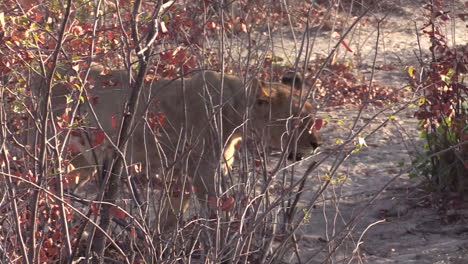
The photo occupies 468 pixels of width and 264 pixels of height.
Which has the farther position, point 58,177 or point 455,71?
point 455,71

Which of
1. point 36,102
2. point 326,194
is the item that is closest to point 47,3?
point 36,102

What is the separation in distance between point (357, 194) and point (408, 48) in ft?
20.9

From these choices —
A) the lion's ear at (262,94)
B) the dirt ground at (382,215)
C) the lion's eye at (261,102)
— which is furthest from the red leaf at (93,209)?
the lion's eye at (261,102)

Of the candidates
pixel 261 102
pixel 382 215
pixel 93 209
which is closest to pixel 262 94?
pixel 261 102

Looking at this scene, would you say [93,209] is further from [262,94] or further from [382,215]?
[382,215]

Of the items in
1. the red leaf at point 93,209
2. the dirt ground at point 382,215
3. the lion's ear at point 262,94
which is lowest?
the dirt ground at point 382,215

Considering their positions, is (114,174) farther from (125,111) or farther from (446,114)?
(446,114)

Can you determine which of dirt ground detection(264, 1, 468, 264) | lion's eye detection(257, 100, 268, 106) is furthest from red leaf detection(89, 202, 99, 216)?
lion's eye detection(257, 100, 268, 106)

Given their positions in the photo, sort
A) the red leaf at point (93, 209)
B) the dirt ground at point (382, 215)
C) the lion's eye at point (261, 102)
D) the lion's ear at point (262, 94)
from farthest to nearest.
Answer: the lion's eye at point (261, 102), the lion's ear at point (262, 94), the dirt ground at point (382, 215), the red leaf at point (93, 209)

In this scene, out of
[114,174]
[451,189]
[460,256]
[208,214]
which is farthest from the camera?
[451,189]

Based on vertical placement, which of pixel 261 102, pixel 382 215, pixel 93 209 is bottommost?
pixel 382 215

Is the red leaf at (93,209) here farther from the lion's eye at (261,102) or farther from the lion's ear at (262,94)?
the lion's eye at (261,102)

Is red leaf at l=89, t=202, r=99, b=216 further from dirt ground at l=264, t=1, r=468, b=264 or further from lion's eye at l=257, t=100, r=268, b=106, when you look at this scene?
lion's eye at l=257, t=100, r=268, b=106

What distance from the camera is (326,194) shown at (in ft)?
24.2
